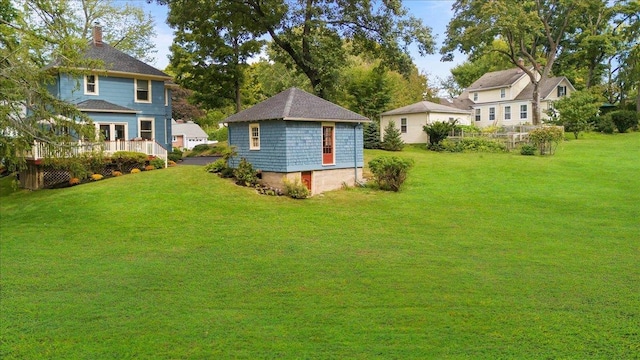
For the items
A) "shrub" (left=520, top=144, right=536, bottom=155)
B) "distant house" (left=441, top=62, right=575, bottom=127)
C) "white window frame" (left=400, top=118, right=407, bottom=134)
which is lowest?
"shrub" (left=520, top=144, right=536, bottom=155)

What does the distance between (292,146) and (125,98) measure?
46.0 ft

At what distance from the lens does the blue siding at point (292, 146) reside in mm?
19375

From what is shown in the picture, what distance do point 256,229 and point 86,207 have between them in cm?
720

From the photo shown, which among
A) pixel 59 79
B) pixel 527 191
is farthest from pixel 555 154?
pixel 59 79

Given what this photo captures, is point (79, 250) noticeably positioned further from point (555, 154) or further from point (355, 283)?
point (555, 154)

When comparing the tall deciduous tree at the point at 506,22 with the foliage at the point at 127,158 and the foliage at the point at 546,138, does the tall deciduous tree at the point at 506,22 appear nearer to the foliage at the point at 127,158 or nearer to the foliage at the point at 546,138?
the foliage at the point at 546,138

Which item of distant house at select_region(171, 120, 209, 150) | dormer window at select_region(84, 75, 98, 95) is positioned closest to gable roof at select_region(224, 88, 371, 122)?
dormer window at select_region(84, 75, 98, 95)

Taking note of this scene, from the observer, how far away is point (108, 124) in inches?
1053

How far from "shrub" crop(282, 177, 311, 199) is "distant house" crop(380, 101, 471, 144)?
59.0ft

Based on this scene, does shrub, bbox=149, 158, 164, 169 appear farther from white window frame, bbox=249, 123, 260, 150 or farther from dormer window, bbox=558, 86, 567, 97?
dormer window, bbox=558, 86, 567, 97

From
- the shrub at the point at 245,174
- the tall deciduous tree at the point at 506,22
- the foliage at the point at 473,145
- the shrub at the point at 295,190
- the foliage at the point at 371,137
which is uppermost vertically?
the tall deciduous tree at the point at 506,22

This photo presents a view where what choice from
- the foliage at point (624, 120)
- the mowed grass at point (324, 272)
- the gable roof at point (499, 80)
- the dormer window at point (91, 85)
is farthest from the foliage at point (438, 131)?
the dormer window at point (91, 85)

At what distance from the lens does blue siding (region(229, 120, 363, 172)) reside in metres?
19.4

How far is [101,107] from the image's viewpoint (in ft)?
86.1
